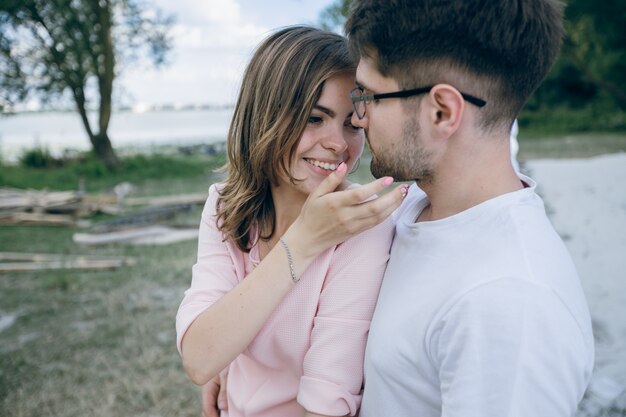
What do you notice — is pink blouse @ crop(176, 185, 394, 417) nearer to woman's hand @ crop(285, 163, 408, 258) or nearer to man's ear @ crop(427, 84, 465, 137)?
woman's hand @ crop(285, 163, 408, 258)

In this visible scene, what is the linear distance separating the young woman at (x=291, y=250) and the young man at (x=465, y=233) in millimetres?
144

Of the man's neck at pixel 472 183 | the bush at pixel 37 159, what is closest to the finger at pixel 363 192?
the man's neck at pixel 472 183

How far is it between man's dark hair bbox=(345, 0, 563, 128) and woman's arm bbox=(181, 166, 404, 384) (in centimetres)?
43

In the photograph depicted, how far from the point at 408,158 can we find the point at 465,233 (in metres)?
0.33

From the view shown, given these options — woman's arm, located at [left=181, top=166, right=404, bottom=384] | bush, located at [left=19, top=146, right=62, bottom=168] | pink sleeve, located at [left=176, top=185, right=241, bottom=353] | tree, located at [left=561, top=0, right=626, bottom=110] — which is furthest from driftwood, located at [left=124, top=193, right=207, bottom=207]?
tree, located at [left=561, top=0, right=626, bottom=110]

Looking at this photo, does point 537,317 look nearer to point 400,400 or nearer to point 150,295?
point 400,400

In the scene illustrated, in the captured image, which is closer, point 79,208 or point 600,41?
point 79,208

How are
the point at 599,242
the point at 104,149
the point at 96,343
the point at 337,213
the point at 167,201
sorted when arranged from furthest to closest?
1. the point at 104,149
2. the point at 167,201
3. the point at 599,242
4. the point at 96,343
5. the point at 337,213

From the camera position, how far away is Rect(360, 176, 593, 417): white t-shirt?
1.28 meters

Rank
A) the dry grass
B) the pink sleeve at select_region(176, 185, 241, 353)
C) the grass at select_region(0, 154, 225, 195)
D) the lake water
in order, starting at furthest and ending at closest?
the lake water < the grass at select_region(0, 154, 225, 195) < the dry grass < the pink sleeve at select_region(176, 185, 241, 353)

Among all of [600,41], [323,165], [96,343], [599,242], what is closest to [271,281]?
[323,165]

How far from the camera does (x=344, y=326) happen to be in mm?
1905

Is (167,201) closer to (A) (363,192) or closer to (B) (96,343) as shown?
(B) (96,343)

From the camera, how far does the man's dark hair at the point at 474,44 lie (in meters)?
1.60
